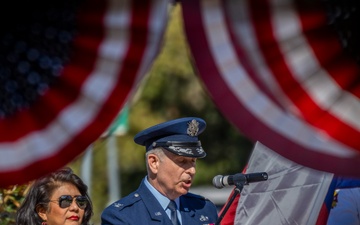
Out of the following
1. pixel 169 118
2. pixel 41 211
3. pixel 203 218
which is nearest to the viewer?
pixel 203 218

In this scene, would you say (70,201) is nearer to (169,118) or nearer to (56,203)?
(56,203)

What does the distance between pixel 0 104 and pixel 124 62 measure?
391 millimetres

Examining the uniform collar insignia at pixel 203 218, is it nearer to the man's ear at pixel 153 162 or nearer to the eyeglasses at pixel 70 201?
the man's ear at pixel 153 162

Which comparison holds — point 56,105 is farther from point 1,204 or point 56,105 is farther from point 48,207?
point 1,204

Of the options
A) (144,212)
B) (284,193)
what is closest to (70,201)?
(144,212)

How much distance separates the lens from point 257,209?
5.41 meters

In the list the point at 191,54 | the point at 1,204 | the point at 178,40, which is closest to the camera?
the point at 191,54

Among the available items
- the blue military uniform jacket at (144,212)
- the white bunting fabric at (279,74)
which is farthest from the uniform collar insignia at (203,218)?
the white bunting fabric at (279,74)

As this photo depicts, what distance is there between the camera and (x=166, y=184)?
496 cm

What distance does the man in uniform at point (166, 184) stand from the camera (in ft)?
16.2

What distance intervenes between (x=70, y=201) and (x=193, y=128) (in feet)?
2.66

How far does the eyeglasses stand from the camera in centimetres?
546

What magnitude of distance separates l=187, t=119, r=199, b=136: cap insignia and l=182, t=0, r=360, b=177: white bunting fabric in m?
2.21

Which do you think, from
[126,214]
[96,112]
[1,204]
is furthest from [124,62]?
[1,204]
